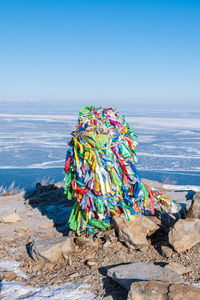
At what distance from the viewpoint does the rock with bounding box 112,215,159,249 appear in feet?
13.0

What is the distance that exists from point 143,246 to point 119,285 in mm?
876

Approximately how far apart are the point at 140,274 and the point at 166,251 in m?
0.73

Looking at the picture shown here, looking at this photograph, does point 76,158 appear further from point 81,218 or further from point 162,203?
point 162,203

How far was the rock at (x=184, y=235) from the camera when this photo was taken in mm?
3684

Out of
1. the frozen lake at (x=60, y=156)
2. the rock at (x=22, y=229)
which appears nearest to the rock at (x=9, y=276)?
the rock at (x=22, y=229)

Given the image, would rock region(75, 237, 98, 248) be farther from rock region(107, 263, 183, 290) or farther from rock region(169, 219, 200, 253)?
rock region(169, 219, 200, 253)

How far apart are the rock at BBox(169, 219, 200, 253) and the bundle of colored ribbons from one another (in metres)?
0.67

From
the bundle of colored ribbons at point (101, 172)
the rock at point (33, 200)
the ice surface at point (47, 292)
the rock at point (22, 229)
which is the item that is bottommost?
the rock at point (22, 229)

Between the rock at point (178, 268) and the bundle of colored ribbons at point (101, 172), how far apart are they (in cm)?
97

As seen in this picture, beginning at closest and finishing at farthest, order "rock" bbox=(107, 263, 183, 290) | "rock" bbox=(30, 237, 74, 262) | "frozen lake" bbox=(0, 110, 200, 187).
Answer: "rock" bbox=(107, 263, 183, 290) → "rock" bbox=(30, 237, 74, 262) → "frozen lake" bbox=(0, 110, 200, 187)

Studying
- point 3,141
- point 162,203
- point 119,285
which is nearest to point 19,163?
point 3,141

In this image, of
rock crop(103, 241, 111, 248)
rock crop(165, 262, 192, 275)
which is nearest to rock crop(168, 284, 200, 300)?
rock crop(165, 262, 192, 275)

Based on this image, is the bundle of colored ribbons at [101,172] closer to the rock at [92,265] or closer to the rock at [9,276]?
the rock at [92,265]

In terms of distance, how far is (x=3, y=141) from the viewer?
30.6 metres
